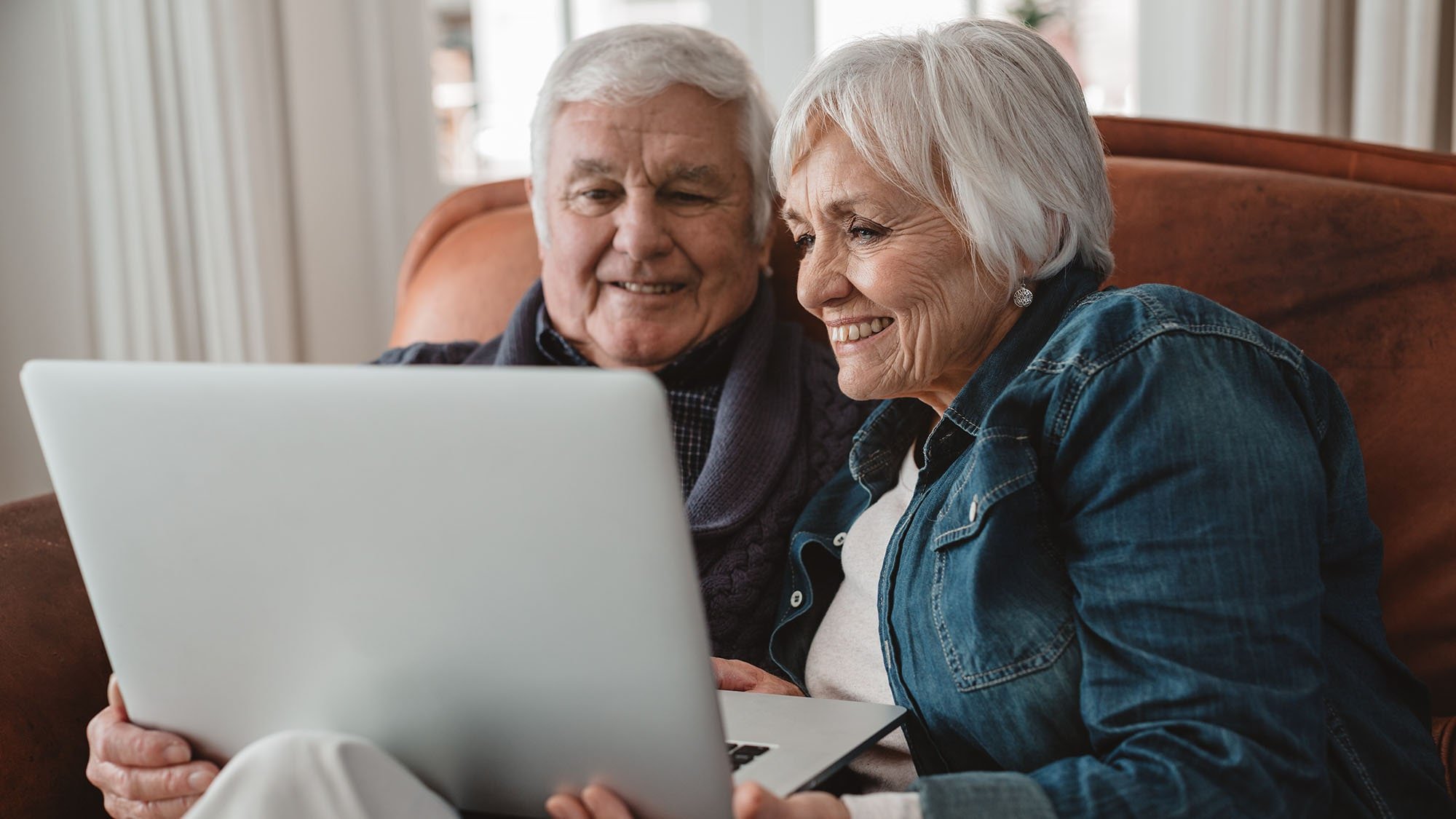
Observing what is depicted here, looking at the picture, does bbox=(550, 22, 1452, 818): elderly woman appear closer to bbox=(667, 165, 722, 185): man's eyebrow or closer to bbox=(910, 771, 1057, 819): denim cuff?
bbox=(910, 771, 1057, 819): denim cuff

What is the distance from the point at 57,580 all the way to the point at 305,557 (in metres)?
0.72

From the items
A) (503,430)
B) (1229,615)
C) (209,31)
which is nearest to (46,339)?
(209,31)

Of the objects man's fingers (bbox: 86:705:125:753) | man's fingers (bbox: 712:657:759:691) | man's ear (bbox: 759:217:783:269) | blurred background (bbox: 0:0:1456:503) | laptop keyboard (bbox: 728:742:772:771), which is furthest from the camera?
blurred background (bbox: 0:0:1456:503)

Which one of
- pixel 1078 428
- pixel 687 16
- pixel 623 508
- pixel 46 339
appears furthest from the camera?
pixel 687 16

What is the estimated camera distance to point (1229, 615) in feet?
2.78

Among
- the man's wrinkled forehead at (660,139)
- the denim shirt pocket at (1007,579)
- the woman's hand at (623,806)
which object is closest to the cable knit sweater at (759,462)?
the man's wrinkled forehead at (660,139)

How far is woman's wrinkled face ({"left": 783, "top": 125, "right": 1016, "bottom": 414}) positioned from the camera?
112 cm

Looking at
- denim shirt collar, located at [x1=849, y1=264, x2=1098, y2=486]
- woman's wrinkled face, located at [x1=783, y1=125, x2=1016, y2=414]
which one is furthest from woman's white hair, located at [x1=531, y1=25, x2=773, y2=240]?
denim shirt collar, located at [x1=849, y1=264, x2=1098, y2=486]

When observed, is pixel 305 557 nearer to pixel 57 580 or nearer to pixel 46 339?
pixel 57 580

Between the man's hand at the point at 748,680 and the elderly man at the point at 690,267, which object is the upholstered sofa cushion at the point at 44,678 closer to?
the elderly man at the point at 690,267

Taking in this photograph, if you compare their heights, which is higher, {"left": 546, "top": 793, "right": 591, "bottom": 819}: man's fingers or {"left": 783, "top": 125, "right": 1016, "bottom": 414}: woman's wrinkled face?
{"left": 783, "top": 125, "right": 1016, "bottom": 414}: woman's wrinkled face

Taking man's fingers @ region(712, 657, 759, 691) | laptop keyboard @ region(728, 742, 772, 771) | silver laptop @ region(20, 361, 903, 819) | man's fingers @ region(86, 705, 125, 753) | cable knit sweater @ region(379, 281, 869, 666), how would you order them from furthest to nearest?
cable knit sweater @ region(379, 281, 869, 666)
man's fingers @ region(712, 657, 759, 691)
man's fingers @ region(86, 705, 125, 753)
laptop keyboard @ region(728, 742, 772, 771)
silver laptop @ region(20, 361, 903, 819)

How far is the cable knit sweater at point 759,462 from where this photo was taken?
4.60ft

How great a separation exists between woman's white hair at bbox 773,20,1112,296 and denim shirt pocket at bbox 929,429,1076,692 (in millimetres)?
218
